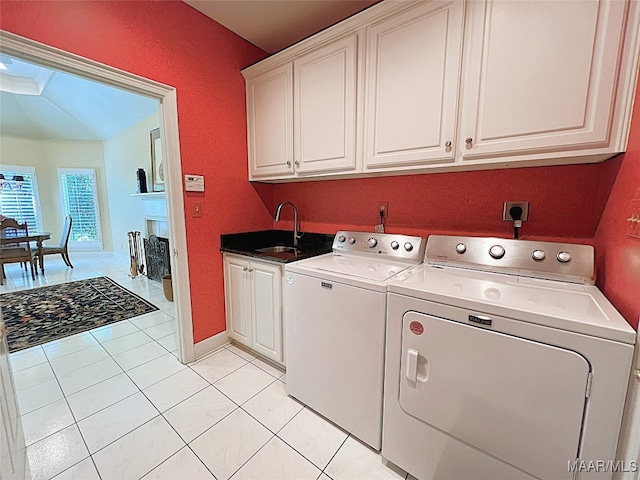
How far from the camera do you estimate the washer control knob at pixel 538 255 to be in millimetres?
1246

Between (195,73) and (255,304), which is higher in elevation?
(195,73)

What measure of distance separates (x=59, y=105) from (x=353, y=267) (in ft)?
20.7

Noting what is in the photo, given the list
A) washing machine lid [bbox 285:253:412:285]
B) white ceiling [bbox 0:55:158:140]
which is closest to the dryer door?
washing machine lid [bbox 285:253:412:285]

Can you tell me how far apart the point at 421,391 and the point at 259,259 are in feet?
4.21

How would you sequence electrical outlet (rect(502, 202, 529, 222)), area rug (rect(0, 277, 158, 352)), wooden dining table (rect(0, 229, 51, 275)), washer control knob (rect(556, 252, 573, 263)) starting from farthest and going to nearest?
wooden dining table (rect(0, 229, 51, 275)) < area rug (rect(0, 277, 158, 352)) < electrical outlet (rect(502, 202, 529, 222)) < washer control knob (rect(556, 252, 573, 263))

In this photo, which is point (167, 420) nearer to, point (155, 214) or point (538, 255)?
point (538, 255)

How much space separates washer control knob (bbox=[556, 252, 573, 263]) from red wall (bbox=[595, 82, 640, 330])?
117 mm

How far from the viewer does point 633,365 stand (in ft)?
2.46

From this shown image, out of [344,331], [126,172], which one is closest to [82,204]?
[126,172]

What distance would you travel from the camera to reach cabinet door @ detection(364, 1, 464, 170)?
1.31m

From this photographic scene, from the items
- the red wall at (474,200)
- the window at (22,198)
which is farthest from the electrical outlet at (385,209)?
the window at (22,198)

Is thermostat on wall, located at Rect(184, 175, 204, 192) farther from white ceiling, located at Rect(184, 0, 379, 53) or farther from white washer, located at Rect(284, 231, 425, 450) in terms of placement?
white ceiling, located at Rect(184, 0, 379, 53)

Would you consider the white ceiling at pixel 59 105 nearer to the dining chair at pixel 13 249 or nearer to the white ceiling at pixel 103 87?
the white ceiling at pixel 103 87

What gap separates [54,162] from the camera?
18.8 ft
